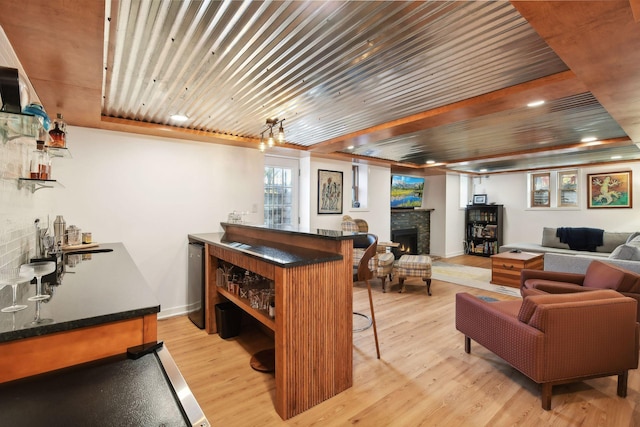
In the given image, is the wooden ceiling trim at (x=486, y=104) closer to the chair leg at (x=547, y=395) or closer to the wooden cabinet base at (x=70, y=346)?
the chair leg at (x=547, y=395)

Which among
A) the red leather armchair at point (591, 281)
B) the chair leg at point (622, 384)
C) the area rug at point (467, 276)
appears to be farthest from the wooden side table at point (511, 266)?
the chair leg at point (622, 384)

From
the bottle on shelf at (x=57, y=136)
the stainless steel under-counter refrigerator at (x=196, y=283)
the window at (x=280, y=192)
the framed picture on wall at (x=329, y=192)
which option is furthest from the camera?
the framed picture on wall at (x=329, y=192)

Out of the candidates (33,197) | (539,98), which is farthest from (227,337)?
(539,98)

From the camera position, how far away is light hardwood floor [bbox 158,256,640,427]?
1.90m

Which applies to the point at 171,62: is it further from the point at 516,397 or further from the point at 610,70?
the point at 516,397

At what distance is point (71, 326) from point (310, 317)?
1.29 meters

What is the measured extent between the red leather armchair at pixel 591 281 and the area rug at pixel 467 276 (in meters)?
1.22

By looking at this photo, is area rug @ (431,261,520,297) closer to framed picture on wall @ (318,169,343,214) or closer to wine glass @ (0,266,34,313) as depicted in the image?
framed picture on wall @ (318,169,343,214)

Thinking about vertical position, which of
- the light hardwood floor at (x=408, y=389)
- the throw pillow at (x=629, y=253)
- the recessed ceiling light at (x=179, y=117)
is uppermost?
the recessed ceiling light at (x=179, y=117)

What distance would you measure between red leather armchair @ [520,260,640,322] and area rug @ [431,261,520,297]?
4.02ft

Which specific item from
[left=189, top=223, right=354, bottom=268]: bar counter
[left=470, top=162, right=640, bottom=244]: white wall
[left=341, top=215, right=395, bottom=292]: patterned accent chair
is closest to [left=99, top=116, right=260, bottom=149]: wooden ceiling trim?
[left=189, top=223, right=354, bottom=268]: bar counter

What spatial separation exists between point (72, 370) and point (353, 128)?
345 centimetres

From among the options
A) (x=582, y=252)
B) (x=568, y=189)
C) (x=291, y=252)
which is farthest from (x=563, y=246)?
(x=291, y=252)

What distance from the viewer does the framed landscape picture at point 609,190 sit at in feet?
20.4
